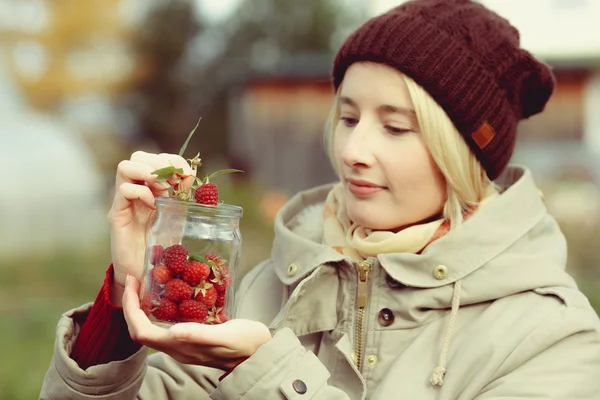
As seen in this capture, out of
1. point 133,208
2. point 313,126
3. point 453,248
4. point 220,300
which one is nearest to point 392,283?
point 453,248

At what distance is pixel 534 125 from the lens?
41.6 ft

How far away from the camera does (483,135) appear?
2.51 metres

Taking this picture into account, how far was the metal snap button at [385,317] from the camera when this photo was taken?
7.74 feet

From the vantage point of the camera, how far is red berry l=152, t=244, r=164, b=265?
214cm

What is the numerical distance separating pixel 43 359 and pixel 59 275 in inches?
134

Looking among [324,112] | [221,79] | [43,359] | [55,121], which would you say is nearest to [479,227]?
[43,359]

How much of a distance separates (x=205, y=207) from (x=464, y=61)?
90 centimetres

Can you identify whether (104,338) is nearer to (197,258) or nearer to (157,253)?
(157,253)

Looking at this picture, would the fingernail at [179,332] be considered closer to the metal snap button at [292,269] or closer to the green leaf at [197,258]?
the green leaf at [197,258]

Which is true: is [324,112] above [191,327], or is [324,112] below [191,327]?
below

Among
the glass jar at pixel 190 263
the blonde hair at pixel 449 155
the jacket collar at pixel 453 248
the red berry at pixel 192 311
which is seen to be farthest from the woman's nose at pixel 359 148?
the red berry at pixel 192 311

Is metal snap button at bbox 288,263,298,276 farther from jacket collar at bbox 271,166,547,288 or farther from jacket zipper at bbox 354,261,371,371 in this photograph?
jacket zipper at bbox 354,261,371,371

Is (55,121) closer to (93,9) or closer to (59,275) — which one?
(93,9)

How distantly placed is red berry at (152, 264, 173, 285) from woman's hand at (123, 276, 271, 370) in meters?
0.08
